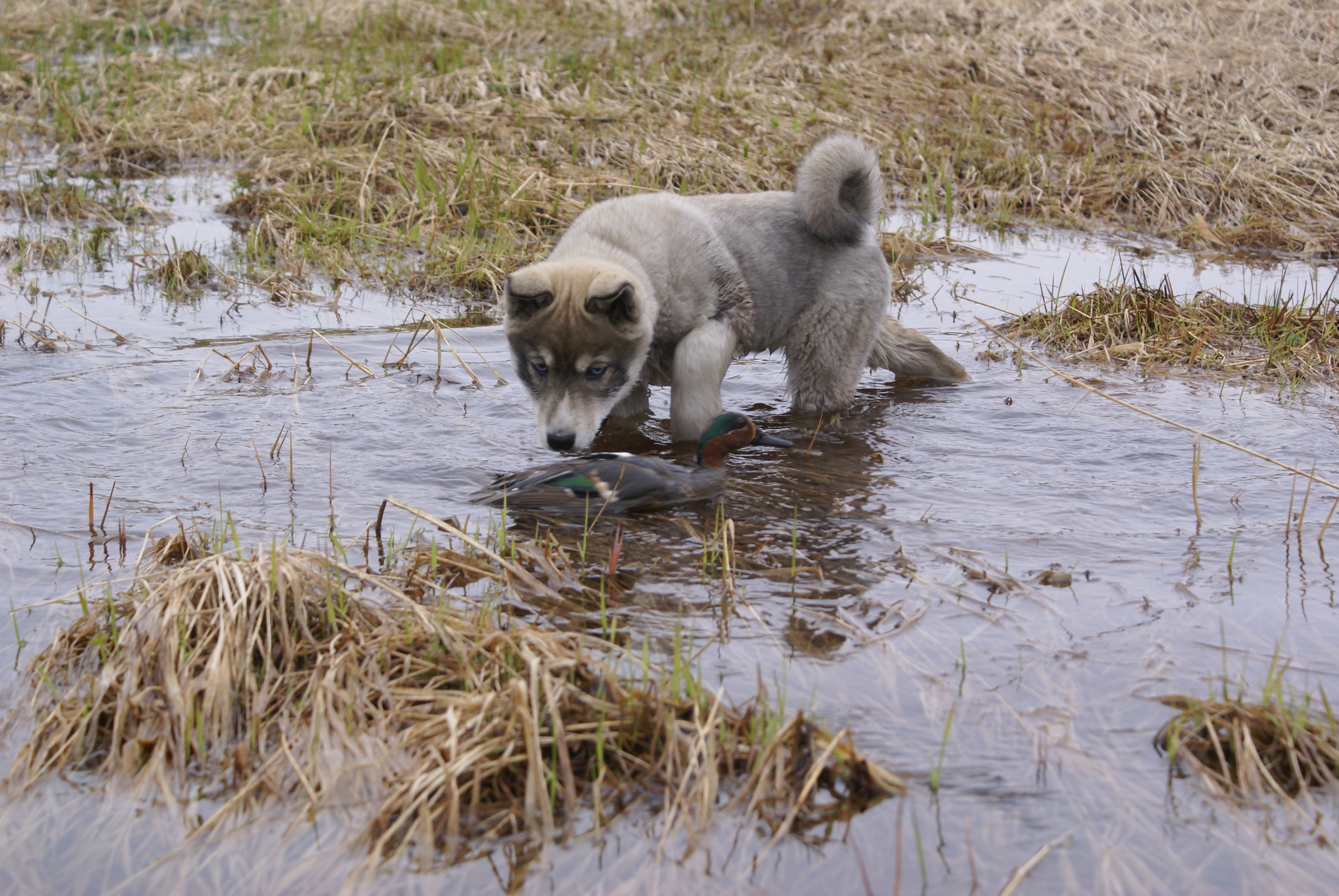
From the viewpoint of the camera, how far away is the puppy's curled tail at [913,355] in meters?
7.44

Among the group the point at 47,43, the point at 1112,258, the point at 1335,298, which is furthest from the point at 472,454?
the point at 47,43

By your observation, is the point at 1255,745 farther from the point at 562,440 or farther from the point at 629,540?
the point at 562,440

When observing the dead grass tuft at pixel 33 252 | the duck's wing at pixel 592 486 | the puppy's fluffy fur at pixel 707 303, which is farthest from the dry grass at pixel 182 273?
the duck's wing at pixel 592 486

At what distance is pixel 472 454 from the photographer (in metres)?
5.87

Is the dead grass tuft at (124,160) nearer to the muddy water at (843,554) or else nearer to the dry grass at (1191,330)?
the muddy water at (843,554)

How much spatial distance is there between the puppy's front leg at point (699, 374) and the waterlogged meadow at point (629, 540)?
0.20m

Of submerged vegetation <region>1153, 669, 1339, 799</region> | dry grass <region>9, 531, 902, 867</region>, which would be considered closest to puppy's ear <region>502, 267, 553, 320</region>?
dry grass <region>9, 531, 902, 867</region>

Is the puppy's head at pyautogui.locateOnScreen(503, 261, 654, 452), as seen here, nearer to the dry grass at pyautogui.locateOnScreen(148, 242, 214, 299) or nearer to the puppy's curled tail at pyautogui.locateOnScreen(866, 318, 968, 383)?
the puppy's curled tail at pyautogui.locateOnScreen(866, 318, 968, 383)

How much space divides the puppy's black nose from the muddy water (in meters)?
0.27

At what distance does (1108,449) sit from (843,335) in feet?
5.38

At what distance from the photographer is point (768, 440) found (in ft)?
19.1

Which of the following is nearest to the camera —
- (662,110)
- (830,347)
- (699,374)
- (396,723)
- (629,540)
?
(396,723)

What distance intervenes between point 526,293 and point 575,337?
12.5 inches

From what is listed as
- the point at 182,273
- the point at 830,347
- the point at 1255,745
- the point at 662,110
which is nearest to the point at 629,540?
the point at 1255,745
